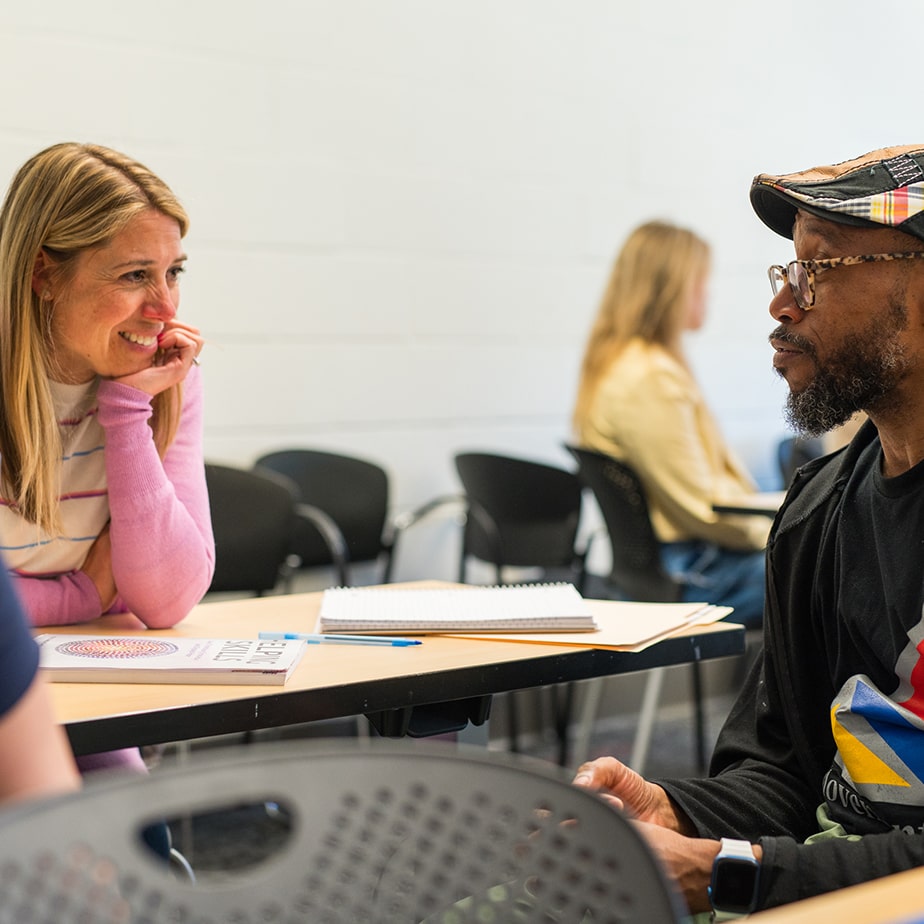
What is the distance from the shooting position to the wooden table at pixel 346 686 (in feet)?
3.87

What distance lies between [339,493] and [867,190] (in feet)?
7.12

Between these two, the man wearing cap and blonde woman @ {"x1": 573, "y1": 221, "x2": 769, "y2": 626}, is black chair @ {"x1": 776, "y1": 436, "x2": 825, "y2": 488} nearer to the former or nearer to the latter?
blonde woman @ {"x1": 573, "y1": 221, "x2": 769, "y2": 626}

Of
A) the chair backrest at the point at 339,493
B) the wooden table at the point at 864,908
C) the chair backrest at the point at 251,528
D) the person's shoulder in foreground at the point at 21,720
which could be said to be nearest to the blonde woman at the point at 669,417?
the chair backrest at the point at 339,493

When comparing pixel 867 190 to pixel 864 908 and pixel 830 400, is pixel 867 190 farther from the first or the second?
pixel 864 908

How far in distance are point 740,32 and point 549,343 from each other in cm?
145

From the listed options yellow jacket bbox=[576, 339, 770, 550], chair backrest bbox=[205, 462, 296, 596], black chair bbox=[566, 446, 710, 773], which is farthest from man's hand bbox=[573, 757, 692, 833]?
yellow jacket bbox=[576, 339, 770, 550]

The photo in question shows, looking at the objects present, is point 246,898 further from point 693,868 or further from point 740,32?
point 740,32

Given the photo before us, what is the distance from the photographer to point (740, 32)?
14.4 feet

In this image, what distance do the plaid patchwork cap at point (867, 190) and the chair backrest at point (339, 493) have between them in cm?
203

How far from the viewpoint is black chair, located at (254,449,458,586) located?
324cm

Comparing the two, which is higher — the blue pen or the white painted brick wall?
the white painted brick wall

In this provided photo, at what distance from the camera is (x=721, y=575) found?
328 centimetres

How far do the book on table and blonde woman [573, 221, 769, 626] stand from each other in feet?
6.33

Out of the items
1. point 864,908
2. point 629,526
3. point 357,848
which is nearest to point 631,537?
point 629,526
